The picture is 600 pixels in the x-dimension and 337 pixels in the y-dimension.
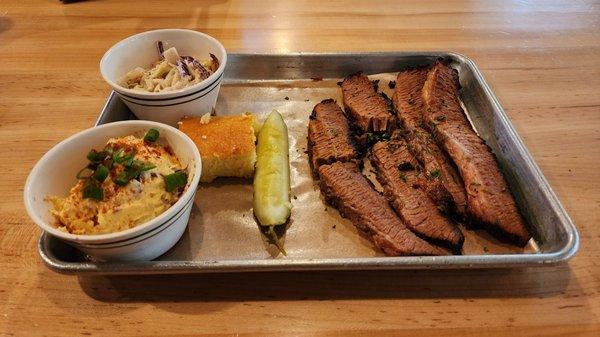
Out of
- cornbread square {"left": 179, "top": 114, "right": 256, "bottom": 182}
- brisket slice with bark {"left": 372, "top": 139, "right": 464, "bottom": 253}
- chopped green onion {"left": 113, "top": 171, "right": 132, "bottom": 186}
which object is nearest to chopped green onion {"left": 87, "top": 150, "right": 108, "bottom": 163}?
chopped green onion {"left": 113, "top": 171, "right": 132, "bottom": 186}

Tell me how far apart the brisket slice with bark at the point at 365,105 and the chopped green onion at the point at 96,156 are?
1391 mm

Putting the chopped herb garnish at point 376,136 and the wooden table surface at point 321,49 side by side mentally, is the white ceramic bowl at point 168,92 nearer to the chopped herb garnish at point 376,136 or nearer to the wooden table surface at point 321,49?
the wooden table surface at point 321,49

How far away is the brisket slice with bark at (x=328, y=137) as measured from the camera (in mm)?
2283

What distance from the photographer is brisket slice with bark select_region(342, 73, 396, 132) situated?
250cm

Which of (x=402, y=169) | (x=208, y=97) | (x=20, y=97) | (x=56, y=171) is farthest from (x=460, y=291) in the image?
(x=20, y=97)

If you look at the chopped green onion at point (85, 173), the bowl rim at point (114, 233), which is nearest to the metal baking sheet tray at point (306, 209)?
the bowl rim at point (114, 233)

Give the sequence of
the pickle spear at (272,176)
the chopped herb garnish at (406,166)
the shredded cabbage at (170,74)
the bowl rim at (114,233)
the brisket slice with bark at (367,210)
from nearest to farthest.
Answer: the bowl rim at (114,233) < the brisket slice with bark at (367,210) < the pickle spear at (272,176) < the chopped herb garnish at (406,166) < the shredded cabbage at (170,74)

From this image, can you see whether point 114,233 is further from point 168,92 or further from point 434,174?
point 434,174

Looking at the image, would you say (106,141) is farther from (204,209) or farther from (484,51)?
(484,51)

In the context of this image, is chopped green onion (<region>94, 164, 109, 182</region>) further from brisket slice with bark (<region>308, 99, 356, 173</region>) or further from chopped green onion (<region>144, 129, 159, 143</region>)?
brisket slice with bark (<region>308, 99, 356, 173</region>)

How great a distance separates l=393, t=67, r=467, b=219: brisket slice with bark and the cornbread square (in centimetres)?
89

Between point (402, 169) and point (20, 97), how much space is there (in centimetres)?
249

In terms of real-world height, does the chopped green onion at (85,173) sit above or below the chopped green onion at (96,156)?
below

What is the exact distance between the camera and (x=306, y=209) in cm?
213
